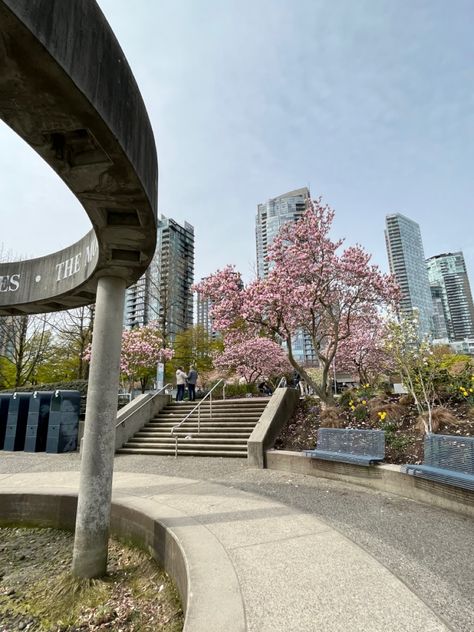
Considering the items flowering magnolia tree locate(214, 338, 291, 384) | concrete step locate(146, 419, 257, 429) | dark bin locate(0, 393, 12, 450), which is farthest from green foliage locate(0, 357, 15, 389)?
concrete step locate(146, 419, 257, 429)

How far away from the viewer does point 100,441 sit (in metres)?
4.07

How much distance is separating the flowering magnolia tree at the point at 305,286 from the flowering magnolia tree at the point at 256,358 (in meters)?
7.24

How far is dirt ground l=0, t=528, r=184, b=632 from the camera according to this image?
3098 mm

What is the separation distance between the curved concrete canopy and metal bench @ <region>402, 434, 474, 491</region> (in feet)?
16.2

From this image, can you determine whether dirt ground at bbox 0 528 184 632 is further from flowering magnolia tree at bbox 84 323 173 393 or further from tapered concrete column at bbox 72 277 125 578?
flowering magnolia tree at bbox 84 323 173 393

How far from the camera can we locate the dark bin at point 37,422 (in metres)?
A: 11.4

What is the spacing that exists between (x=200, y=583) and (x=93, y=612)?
137cm

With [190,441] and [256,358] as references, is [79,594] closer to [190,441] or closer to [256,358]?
[190,441]

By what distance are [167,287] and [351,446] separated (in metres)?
21.5

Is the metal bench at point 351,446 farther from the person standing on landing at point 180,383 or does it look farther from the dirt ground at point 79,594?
the person standing on landing at point 180,383

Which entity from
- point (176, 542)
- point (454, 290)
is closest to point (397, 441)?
point (176, 542)

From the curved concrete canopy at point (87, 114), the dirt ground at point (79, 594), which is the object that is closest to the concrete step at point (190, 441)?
the dirt ground at point (79, 594)

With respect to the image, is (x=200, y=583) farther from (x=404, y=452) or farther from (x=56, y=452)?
(x=56, y=452)

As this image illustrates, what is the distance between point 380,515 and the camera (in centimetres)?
483
